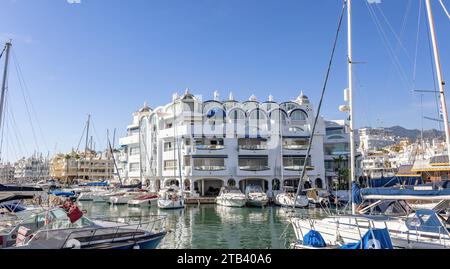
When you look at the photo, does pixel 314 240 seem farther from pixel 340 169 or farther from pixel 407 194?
pixel 340 169

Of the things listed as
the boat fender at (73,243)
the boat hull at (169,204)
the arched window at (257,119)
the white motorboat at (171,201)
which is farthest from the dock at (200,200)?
the boat fender at (73,243)

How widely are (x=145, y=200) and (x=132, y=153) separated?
2141 centimetres

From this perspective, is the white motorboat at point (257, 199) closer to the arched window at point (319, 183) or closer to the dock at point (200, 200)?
the dock at point (200, 200)

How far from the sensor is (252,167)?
161 ft

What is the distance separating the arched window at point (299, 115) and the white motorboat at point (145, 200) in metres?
26.1

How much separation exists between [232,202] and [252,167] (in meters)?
10.0

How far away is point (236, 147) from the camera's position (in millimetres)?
49812

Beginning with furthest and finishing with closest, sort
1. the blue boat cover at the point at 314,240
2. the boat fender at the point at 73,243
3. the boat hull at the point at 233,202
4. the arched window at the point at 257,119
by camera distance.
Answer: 1. the arched window at the point at 257,119
2. the boat hull at the point at 233,202
3. the blue boat cover at the point at 314,240
4. the boat fender at the point at 73,243

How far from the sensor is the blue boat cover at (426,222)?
1187 cm

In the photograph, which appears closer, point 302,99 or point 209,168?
point 209,168

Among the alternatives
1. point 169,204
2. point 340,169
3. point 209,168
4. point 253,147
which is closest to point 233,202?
point 169,204

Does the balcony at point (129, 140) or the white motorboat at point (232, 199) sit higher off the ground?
the balcony at point (129, 140)
